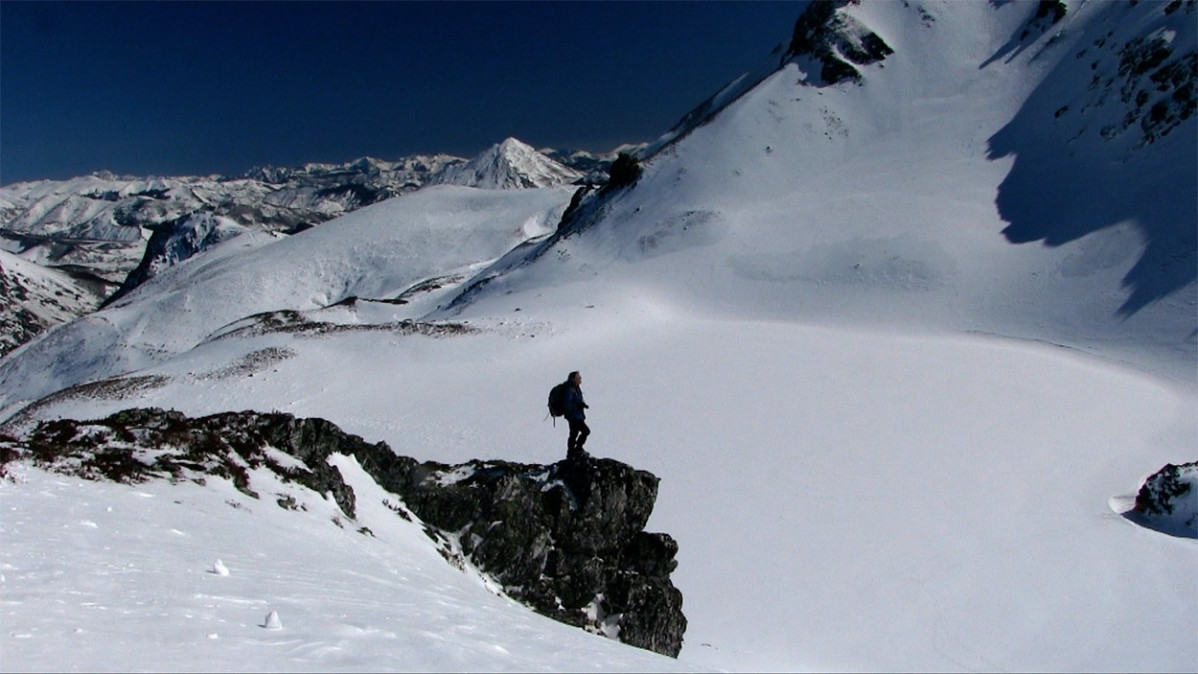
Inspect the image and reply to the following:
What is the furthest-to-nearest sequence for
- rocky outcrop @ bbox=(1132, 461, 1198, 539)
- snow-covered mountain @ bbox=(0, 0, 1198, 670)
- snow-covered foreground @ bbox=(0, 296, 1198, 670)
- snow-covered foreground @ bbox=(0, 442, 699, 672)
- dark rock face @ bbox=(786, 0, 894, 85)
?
dark rock face @ bbox=(786, 0, 894, 85) → rocky outcrop @ bbox=(1132, 461, 1198, 539) → snow-covered mountain @ bbox=(0, 0, 1198, 670) → snow-covered foreground @ bbox=(0, 296, 1198, 670) → snow-covered foreground @ bbox=(0, 442, 699, 672)

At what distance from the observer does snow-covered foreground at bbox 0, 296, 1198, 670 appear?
701cm

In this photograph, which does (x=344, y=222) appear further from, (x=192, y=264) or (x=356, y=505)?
(x=356, y=505)

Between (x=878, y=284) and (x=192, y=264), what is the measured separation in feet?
396

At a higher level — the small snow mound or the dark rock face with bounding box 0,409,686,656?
the dark rock face with bounding box 0,409,686,656

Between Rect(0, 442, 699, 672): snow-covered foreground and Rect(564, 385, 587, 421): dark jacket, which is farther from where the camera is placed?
Rect(564, 385, 587, 421): dark jacket

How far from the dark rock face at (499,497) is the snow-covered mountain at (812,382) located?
3.57ft

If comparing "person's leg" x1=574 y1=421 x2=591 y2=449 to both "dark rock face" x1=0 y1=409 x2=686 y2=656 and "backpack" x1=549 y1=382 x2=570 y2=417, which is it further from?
"dark rock face" x1=0 y1=409 x2=686 y2=656

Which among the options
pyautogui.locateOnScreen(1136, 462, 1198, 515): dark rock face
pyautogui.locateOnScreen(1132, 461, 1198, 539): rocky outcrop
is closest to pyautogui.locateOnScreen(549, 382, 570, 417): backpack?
pyautogui.locateOnScreen(1132, 461, 1198, 539): rocky outcrop

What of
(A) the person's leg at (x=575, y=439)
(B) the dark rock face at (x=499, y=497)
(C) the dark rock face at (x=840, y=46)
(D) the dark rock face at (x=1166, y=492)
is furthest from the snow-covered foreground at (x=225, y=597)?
(C) the dark rock face at (x=840, y=46)

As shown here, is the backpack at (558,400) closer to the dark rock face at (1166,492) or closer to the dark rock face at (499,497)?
the dark rock face at (499,497)

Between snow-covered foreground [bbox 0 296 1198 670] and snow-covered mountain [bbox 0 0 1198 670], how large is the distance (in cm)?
9

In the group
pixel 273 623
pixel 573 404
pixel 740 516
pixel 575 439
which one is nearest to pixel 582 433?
pixel 575 439

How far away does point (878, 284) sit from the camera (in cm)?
4494

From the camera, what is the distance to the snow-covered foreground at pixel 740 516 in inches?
276
